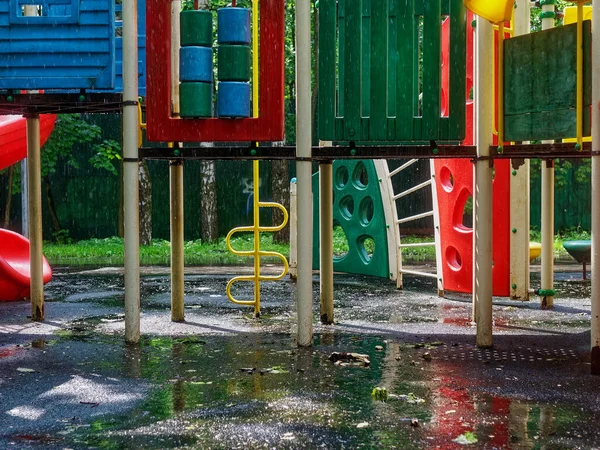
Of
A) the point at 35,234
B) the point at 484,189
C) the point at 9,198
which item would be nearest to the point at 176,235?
the point at 35,234

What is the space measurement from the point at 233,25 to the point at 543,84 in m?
2.11

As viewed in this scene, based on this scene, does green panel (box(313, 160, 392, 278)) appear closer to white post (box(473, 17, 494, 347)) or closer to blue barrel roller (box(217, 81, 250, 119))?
white post (box(473, 17, 494, 347))

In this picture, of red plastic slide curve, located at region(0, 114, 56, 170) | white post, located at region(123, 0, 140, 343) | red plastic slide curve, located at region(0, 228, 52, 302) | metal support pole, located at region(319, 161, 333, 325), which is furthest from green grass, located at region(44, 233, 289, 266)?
white post, located at region(123, 0, 140, 343)

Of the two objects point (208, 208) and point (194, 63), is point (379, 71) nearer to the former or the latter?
point (194, 63)

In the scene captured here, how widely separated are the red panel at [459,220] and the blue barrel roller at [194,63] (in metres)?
3.07

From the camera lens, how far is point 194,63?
627 cm

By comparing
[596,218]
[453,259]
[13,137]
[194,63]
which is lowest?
[453,259]

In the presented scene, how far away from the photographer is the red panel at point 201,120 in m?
6.34

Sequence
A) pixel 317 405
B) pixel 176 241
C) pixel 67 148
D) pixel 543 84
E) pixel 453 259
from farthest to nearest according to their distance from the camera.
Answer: pixel 67 148, pixel 453 259, pixel 176 241, pixel 543 84, pixel 317 405

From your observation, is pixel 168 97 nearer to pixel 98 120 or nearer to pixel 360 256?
pixel 360 256

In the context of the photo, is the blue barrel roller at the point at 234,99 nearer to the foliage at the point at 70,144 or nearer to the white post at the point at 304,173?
the white post at the point at 304,173

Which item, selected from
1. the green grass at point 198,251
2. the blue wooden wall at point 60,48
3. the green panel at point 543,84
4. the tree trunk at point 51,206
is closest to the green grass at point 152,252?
the green grass at point 198,251

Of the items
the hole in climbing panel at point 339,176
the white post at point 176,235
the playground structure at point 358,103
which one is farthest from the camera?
the hole in climbing panel at point 339,176

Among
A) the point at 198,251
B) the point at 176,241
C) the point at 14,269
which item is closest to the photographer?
the point at 176,241
